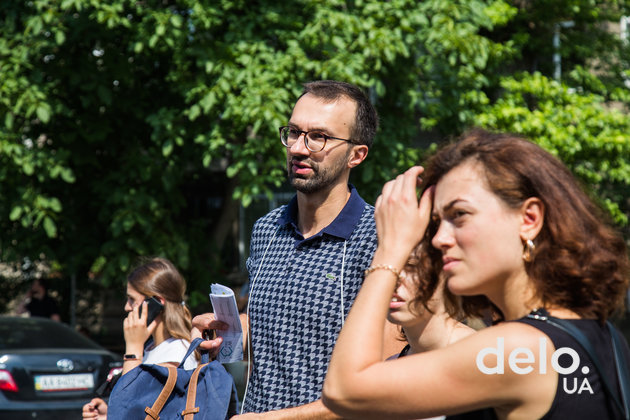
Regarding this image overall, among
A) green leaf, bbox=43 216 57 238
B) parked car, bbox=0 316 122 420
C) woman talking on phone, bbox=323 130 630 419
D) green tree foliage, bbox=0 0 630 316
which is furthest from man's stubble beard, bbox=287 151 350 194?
green leaf, bbox=43 216 57 238

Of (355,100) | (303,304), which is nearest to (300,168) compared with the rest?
(355,100)

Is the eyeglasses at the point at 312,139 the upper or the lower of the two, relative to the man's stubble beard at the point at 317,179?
upper

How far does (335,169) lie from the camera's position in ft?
9.35

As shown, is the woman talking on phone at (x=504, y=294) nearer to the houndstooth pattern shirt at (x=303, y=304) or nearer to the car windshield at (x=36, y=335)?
the houndstooth pattern shirt at (x=303, y=304)

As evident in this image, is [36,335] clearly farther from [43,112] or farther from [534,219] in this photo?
[534,219]

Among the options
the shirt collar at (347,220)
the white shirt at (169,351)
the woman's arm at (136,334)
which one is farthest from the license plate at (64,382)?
the shirt collar at (347,220)

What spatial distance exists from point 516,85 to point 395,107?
2.42 metres

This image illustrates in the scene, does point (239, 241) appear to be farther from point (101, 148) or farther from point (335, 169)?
point (335, 169)

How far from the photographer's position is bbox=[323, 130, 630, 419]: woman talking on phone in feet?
5.05

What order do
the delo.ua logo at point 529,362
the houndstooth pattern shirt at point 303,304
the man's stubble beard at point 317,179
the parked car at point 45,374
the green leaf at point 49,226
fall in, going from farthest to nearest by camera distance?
the green leaf at point 49,226 → the parked car at point 45,374 → the man's stubble beard at point 317,179 → the houndstooth pattern shirt at point 303,304 → the delo.ua logo at point 529,362

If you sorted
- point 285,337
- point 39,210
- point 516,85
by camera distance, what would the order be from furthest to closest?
point 516,85, point 39,210, point 285,337

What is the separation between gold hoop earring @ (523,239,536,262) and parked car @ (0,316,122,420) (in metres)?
5.71

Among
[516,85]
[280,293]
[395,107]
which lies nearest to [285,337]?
[280,293]

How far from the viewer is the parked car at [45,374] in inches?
271
